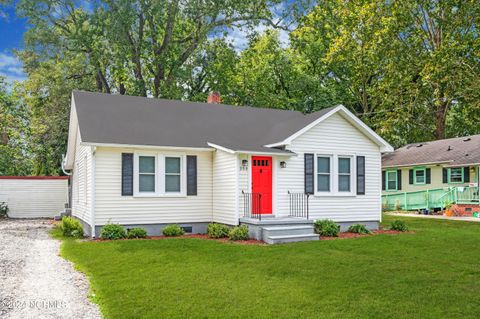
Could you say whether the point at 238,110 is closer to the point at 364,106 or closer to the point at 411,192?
the point at 411,192

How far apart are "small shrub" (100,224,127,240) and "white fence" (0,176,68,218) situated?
12.9 meters

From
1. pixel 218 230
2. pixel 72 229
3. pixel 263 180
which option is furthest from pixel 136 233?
pixel 263 180

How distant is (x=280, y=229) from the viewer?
44.2 feet

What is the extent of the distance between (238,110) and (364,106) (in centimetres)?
1843

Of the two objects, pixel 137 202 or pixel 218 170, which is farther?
pixel 218 170

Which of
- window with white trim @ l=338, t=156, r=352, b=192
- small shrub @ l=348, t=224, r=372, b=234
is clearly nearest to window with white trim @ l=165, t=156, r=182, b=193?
window with white trim @ l=338, t=156, r=352, b=192

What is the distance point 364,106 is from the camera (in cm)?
3459

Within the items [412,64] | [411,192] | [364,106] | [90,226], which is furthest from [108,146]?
[364,106]

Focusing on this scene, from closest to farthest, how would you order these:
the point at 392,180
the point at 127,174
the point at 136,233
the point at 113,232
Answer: the point at 113,232, the point at 136,233, the point at 127,174, the point at 392,180

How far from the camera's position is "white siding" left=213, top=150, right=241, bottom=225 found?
1455 cm

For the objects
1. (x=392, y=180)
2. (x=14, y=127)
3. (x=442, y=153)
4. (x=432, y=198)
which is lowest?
(x=432, y=198)

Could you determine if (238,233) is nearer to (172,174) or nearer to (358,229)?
(172,174)

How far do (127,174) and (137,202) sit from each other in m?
0.97

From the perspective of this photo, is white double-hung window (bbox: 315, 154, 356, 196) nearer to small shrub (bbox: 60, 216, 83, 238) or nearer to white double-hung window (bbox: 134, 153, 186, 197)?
white double-hung window (bbox: 134, 153, 186, 197)
